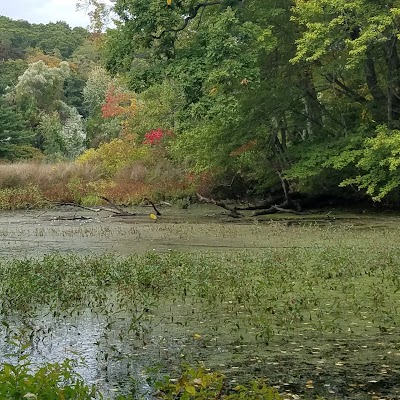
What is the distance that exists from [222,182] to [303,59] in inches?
270

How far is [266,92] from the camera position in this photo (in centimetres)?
2142

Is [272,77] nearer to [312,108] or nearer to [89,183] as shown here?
[312,108]

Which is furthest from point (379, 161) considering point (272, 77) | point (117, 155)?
point (117, 155)

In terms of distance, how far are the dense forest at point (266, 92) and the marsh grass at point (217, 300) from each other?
23.2 feet

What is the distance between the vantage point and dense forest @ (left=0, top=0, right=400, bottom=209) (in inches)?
746

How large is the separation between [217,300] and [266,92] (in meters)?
14.0

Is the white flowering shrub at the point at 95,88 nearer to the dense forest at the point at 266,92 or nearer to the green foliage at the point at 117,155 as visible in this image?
the green foliage at the point at 117,155

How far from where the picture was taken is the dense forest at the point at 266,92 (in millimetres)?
18938

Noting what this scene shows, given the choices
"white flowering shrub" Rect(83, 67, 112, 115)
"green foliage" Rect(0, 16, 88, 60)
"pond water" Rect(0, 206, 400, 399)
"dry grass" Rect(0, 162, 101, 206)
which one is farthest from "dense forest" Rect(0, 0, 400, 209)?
"green foliage" Rect(0, 16, 88, 60)

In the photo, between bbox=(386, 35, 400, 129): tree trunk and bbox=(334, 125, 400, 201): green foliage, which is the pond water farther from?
bbox=(386, 35, 400, 129): tree trunk

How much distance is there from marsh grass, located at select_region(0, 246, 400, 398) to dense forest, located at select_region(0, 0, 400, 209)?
7.06 metres

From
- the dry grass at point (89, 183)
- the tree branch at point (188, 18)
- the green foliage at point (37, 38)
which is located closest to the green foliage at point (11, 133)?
the dry grass at point (89, 183)

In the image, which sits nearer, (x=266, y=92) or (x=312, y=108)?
(x=266, y=92)

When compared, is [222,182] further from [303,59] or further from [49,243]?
[49,243]
